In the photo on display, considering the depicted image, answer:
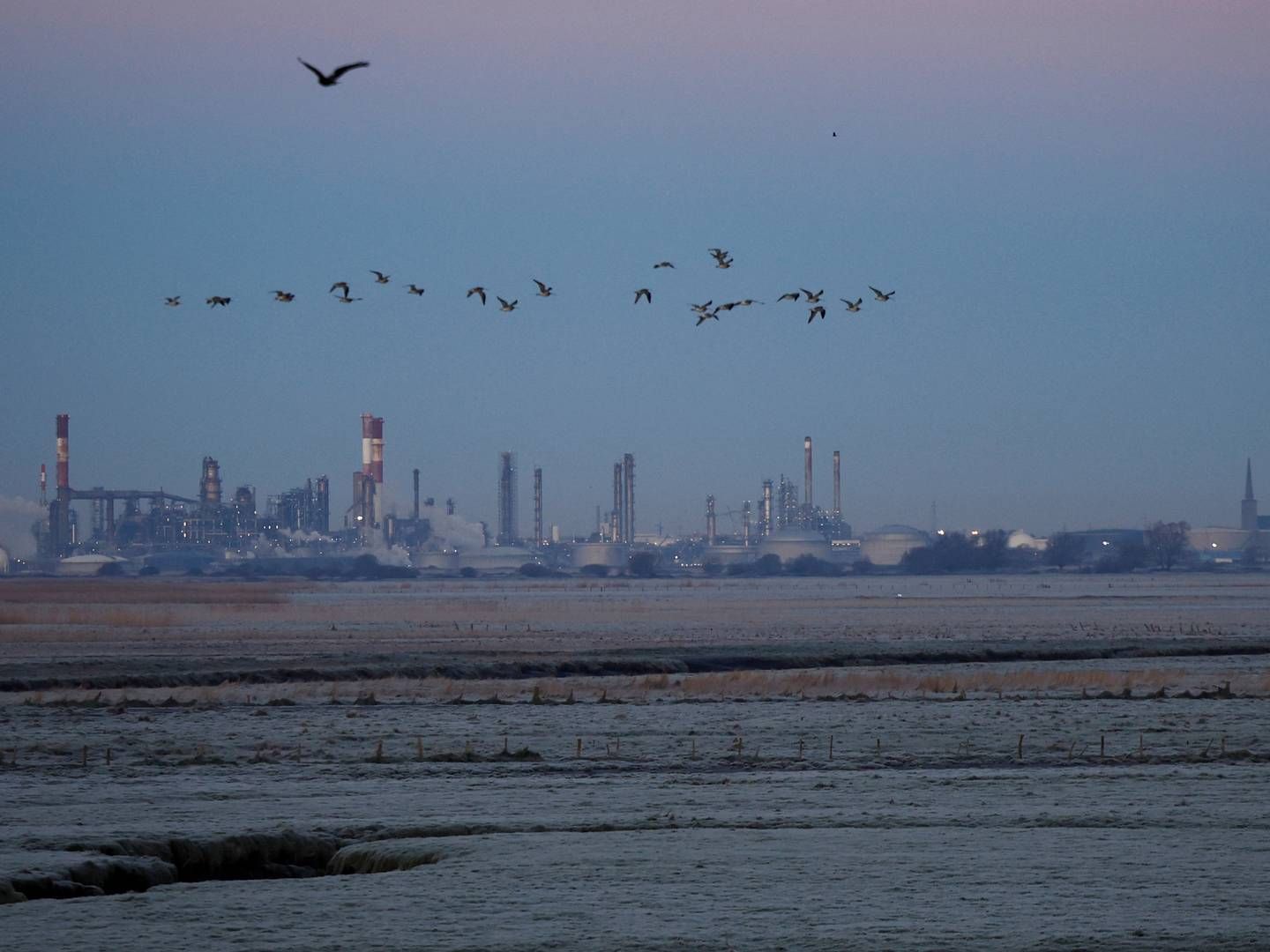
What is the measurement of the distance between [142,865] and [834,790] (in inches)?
315

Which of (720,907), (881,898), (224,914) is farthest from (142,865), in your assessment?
(881,898)

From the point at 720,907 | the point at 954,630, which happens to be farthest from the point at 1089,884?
the point at 954,630

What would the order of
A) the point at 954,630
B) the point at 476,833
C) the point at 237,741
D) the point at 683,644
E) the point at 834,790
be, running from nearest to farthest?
the point at 476,833
the point at 834,790
the point at 237,741
the point at 683,644
the point at 954,630

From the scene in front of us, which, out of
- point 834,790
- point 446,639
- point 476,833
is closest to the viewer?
point 476,833

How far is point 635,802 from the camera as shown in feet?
62.1

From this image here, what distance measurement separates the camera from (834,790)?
19.7 metres

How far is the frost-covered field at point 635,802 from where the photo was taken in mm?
Result: 12742

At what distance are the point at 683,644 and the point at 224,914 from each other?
39040mm

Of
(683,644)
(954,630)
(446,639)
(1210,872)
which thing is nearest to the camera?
(1210,872)

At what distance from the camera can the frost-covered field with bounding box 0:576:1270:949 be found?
41.8 ft

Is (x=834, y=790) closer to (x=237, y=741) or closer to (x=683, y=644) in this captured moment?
(x=237, y=741)

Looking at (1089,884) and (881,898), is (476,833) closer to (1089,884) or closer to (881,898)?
(881,898)

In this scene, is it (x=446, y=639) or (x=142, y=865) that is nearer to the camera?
(x=142, y=865)

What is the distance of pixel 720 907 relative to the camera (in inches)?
520
